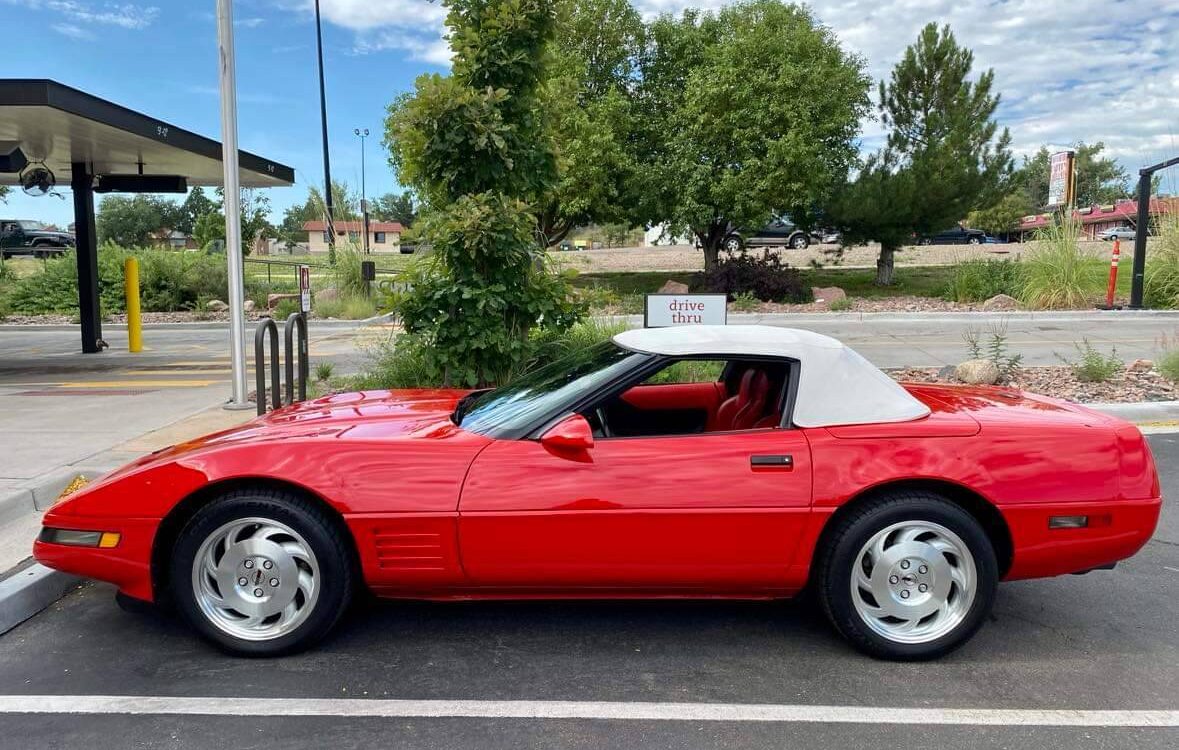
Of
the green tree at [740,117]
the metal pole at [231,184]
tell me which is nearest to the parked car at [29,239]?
the green tree at [740,117]

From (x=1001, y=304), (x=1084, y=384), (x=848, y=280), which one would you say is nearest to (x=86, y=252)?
(x=1084, y=384)

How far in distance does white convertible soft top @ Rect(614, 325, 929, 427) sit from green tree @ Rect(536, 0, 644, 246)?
17649mm

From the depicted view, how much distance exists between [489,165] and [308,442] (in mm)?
4699

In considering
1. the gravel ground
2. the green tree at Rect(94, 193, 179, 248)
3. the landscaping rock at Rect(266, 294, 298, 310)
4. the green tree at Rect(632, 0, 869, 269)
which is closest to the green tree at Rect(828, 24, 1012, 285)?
the green tree at Rect(632, 0, 869, 269)

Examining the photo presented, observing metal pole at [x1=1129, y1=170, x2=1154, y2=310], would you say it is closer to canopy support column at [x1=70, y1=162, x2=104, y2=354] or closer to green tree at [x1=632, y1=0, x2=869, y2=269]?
green tree at [x1=632, y1=0, x2=869, y2=269]

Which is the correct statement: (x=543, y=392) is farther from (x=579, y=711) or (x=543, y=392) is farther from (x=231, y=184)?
(x=231, y=184)

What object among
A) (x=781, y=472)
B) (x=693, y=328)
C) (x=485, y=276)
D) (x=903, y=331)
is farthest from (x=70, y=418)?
(x=903, y=331)

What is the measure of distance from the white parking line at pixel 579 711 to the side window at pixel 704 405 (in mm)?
1054

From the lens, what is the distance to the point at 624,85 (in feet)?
76.4

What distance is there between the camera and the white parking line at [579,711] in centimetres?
A: 299

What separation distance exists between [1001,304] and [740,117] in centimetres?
730

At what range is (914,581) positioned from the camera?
132 inches

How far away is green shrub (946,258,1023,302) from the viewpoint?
65.5 ft

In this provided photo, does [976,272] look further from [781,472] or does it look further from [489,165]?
[781,472]
